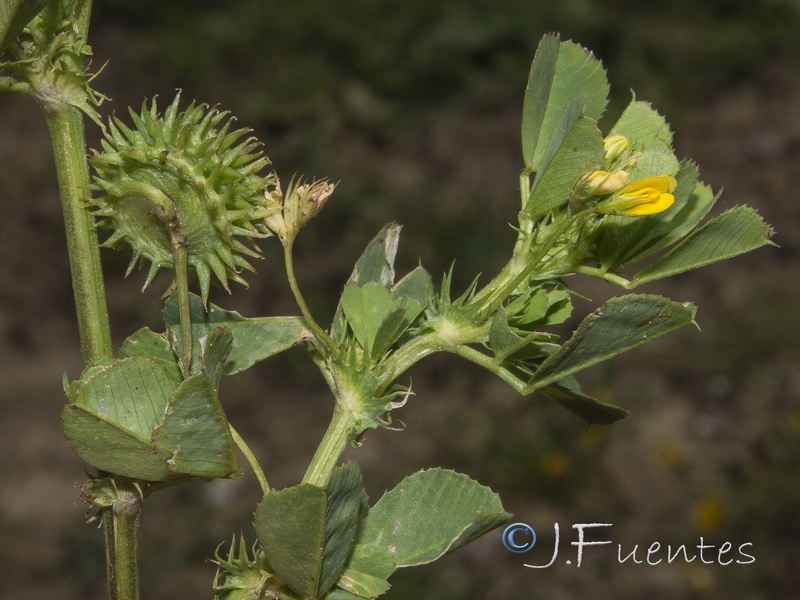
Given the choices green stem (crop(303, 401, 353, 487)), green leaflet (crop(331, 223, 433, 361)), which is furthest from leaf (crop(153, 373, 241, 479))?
green leaflet (crop(331, 223, 433, 361))

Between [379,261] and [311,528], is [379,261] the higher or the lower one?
the higher one

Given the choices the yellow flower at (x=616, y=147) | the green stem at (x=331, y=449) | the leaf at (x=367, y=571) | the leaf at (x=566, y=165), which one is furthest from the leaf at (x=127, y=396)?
the yellow flower at (x=616, y=147)

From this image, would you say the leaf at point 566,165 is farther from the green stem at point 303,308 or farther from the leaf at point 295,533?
the leaf at point 295,533

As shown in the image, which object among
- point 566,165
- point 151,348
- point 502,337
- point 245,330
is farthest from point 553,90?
point 151,348

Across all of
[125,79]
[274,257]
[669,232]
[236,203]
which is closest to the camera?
[236,203]

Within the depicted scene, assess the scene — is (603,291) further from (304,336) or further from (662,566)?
(304,336)

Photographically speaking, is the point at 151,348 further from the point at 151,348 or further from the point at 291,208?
the point at 291,208

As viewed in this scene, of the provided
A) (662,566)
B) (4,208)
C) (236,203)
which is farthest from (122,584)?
(4,208)
